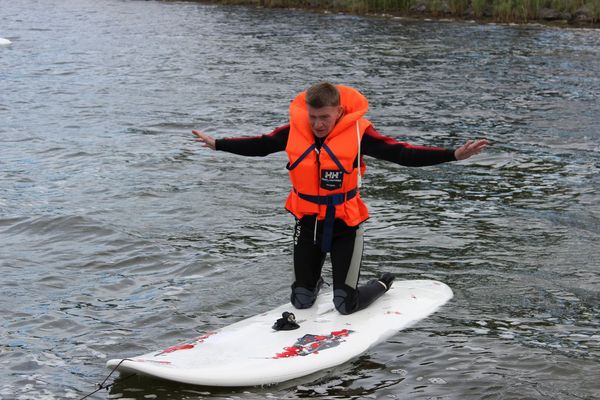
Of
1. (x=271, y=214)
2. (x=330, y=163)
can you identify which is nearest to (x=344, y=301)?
(x=330, y=163)

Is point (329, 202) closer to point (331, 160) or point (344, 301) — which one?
point (331, 160)

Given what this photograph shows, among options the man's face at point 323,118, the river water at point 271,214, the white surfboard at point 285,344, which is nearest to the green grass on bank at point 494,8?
the river water at point 271,214

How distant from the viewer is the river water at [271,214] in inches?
241

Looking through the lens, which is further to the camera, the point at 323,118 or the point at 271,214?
the point at 271,214

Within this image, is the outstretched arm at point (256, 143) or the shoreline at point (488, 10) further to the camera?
the shoreline at point (488, 10)

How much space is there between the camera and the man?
241 inches

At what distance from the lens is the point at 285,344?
6109mm

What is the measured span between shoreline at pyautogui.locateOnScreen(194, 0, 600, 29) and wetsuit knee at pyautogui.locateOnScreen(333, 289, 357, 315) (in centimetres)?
2005

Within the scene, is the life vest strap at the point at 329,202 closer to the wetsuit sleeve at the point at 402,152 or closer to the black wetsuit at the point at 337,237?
the black wetsuit at the point at 337,237

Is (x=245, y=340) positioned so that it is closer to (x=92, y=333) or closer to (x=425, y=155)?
(x=92, y=333)

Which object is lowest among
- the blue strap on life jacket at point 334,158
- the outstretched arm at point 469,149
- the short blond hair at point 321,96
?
the blue strap on life jacket at point 334,158

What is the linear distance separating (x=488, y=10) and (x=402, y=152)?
2171cm

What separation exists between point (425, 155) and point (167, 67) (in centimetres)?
1513

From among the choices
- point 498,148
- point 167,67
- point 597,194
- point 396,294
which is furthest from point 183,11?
point 396,294
